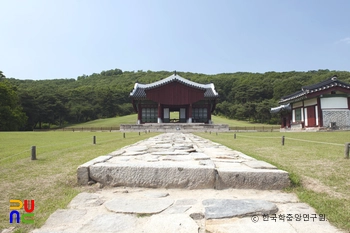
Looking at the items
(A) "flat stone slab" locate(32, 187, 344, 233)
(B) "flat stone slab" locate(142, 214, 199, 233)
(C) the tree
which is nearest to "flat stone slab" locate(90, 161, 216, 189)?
(A) "flat stone slab" locate(32, 187, 344, 233)

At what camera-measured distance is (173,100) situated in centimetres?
2906

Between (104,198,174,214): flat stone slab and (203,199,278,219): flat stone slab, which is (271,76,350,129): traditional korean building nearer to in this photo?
(203,199,278,219): flat stone slab

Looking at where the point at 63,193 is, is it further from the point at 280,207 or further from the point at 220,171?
the point at 280,207

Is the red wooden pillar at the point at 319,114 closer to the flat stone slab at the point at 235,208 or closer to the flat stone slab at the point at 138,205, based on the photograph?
the flat stone slab at the point at 235,208

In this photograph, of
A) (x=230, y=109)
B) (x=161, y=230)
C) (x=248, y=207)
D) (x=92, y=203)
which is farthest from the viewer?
(x=230, y=109)

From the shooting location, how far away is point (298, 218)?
2.21 meters

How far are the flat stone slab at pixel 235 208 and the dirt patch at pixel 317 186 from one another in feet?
2.82

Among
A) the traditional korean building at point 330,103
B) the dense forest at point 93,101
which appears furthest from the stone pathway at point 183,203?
the dense forest at point 93,101

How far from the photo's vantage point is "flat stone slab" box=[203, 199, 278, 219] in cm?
226

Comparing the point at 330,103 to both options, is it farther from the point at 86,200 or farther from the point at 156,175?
the point at 86,200

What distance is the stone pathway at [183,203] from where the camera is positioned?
205 centimetres

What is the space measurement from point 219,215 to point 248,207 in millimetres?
387

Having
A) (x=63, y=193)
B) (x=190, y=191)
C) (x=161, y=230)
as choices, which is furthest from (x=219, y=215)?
(x=63, y=193)

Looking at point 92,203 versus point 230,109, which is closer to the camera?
point 92,203
